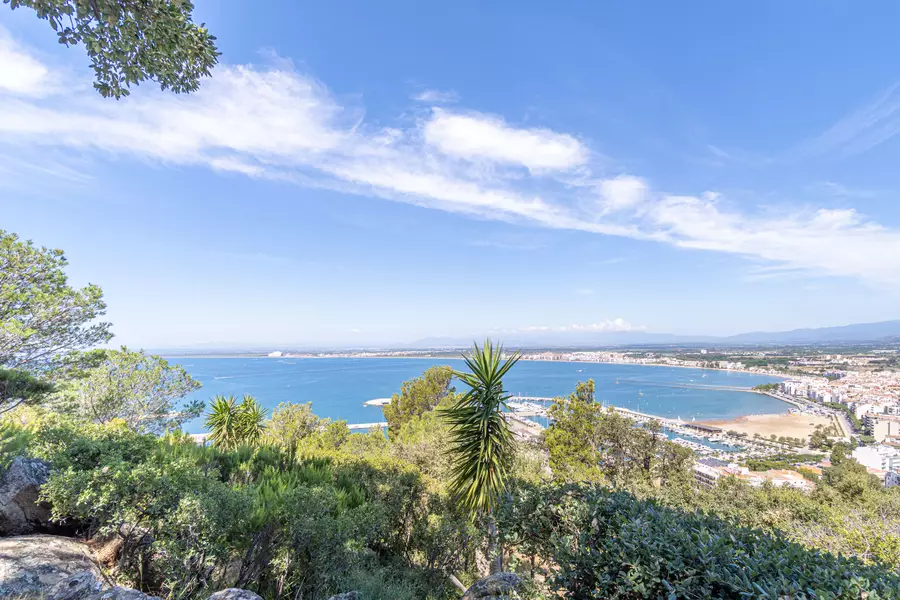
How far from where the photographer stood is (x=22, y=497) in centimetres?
462

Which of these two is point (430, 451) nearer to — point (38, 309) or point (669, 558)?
point (669, 558)

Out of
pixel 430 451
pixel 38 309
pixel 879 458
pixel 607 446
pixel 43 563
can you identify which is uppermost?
pixel 38 309

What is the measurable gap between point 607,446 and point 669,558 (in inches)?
433

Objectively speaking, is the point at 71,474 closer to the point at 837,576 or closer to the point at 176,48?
the point at 176,48

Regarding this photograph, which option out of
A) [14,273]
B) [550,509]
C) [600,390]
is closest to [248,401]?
[14,273]

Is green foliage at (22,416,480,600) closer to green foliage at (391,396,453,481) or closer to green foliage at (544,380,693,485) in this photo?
green foliage at (391,396,453,481)

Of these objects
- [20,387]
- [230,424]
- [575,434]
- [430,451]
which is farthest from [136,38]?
[575,434]

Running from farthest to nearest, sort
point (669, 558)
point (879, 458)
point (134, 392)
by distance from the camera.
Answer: point (879, 458), point (134, 392), point (669, 558)

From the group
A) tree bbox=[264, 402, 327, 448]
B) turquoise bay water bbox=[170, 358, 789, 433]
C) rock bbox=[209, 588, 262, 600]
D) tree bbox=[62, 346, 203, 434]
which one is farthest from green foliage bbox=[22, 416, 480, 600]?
turquoise bay water bbox=[170, 358, 789, 433]

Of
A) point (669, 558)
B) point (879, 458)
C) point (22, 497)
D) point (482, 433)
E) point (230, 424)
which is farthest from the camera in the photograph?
point (879, 458)

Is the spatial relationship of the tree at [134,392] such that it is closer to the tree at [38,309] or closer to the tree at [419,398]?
the tree at [38,309]

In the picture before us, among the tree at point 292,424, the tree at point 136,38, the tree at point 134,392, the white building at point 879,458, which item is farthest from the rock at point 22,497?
the white building at point 879,458

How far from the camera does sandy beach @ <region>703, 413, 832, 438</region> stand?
43147 mm

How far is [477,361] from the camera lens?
245 inches
